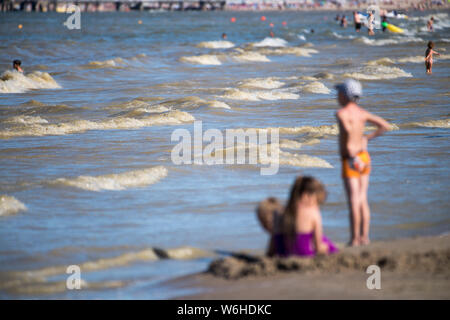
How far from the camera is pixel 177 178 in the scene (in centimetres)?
1068

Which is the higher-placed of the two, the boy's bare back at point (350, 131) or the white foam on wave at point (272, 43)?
the white foam on wave at point (272, 43)

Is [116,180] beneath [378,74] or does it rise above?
beneath

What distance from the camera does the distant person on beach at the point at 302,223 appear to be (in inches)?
233

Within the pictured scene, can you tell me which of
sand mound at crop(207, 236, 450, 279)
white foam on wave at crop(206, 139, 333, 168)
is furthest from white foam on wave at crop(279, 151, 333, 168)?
sand mound at crop(207, 236, 450, 279)

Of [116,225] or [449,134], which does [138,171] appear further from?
[449,134]

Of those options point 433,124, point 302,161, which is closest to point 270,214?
point 302,161

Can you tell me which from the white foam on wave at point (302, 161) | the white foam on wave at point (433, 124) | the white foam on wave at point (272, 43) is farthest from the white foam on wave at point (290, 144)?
the white foam on wave at point (272, 43)

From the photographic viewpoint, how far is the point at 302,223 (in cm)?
596

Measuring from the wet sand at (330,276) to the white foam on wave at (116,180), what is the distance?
13.3 feet

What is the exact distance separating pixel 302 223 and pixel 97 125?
1123 cm

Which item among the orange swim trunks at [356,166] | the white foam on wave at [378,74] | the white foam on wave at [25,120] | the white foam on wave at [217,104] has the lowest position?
the orange swim trunks at [356,166]

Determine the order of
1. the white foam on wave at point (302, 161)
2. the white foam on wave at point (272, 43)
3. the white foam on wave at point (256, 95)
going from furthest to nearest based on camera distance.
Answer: the white foam on wave at point (272, 43) < the white foam on wave at point (256, 95) < the white foam on wave at point (302, 161)

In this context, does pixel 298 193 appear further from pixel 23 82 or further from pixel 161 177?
pixel 23 82

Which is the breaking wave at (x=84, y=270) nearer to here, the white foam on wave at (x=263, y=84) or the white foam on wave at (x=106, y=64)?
the white foam on wave at (x=263, y=84)
